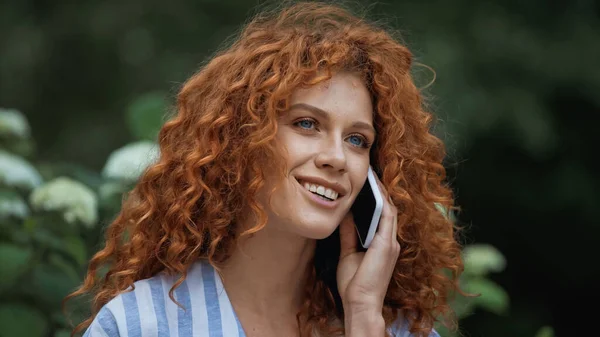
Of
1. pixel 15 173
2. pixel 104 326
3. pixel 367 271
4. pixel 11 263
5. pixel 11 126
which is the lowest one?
pixel 104 326

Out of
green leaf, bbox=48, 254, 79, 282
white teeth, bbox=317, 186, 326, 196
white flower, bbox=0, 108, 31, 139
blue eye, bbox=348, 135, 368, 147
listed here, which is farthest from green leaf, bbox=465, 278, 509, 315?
white flower, bbox=0, 108, 31, 139

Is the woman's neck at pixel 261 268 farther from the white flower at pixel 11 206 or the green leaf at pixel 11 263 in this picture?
the white flower at pixel 11 206

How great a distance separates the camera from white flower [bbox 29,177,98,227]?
9.52 ft

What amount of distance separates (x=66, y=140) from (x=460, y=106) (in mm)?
2347

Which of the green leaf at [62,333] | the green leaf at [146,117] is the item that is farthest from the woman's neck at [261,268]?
the green leaf at [146,117]

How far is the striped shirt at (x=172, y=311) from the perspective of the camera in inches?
86.9

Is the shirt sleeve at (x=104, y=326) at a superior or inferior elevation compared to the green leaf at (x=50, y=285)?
inferior

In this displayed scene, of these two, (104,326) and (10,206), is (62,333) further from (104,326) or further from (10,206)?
(104,326)

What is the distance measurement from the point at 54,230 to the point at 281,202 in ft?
3.53

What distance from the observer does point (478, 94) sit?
4879 mm

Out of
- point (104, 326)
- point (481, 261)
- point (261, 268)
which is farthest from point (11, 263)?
point (481, 261)

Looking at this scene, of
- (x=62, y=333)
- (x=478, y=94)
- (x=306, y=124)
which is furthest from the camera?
(x=478, y=94)

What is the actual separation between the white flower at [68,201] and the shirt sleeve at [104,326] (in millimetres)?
741

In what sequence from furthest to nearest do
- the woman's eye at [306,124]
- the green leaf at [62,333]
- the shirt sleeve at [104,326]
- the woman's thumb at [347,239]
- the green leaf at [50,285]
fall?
the green leaf at [50,285] < the green leaf at [62,333] < the woman's thumb at [347,239] < the woman's eye at [306,124] < the shirt sleeve at [104,326]
